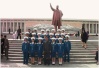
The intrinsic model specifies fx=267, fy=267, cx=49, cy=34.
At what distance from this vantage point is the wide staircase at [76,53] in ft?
47.9

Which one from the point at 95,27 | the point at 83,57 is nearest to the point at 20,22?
the point at 95,27

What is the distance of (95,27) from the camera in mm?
39500

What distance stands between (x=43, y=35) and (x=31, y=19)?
61.8ft

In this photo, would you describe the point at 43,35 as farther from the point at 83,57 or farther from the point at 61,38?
the point at 83,57

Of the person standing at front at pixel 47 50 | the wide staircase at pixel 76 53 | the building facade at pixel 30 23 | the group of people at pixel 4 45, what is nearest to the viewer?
the person standing at front at pixel 47 50

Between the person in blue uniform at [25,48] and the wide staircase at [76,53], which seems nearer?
the person in blue uniform at [25,48]

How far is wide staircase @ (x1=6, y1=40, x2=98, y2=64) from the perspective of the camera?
575 inches

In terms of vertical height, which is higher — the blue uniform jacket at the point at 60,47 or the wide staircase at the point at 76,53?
the blue uniform jacket at the point at 60,47

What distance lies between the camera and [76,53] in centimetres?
1552

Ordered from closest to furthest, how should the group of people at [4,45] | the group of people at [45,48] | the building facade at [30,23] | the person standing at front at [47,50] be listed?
the person standing at front at [47,50] < the group of people at [45,48] < the group of people at [4,45] < the building facade at [30,23]
